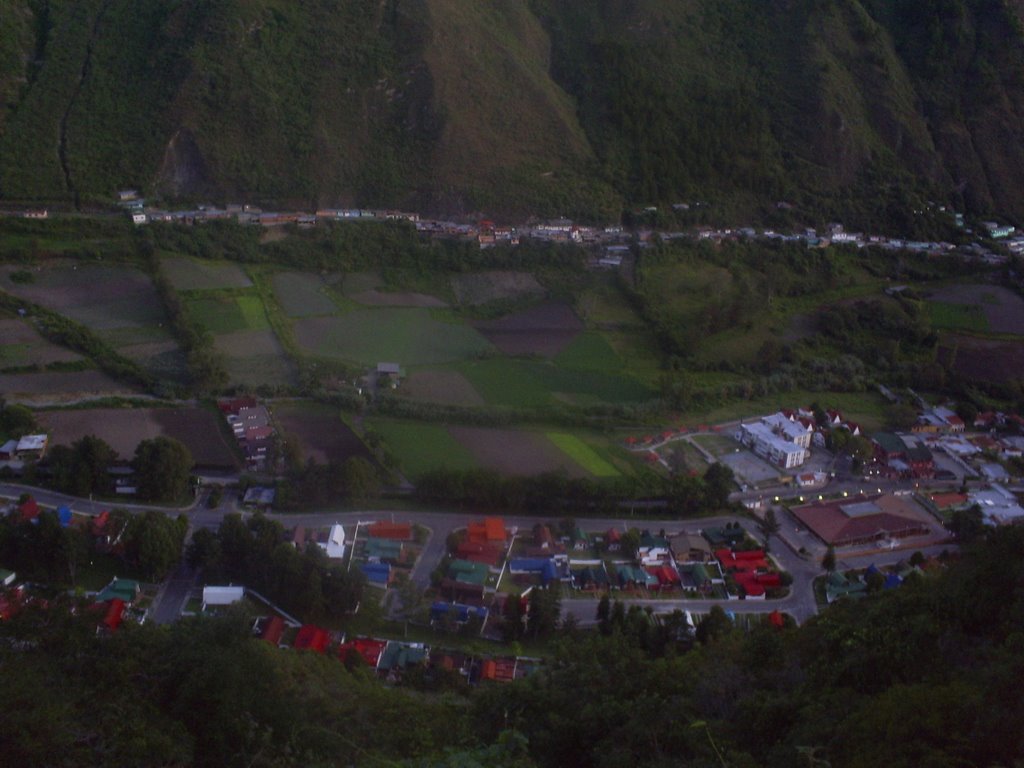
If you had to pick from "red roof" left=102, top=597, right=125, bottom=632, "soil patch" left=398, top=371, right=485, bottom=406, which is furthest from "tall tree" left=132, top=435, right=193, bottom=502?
"soil patch" left=398, top=371, right=485, bottom=406

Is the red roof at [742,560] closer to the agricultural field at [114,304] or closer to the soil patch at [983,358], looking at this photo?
the soil patch at [983,358]

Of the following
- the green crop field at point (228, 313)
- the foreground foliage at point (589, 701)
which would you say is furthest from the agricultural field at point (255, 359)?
the foreground foliage at point (589, 701)

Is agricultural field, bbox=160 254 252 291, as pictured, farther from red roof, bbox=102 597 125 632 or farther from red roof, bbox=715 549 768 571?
red roof, bbox=715 549 768 571

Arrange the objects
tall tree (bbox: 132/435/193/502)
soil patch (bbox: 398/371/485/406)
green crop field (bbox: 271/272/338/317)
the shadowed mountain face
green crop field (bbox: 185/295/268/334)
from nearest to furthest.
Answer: tall tree (bbox: 132/435/193/502), soil patch (bbox: 398/371/485/406), green crop field (bbox: 185/295/268/334), green crop field (bbox: 271/272/338/317), the shadowed mountain face

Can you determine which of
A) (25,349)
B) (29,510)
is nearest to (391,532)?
(29,510)

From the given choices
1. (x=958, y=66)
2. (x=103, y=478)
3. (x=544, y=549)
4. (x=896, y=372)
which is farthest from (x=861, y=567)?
(x=958, y=66)
